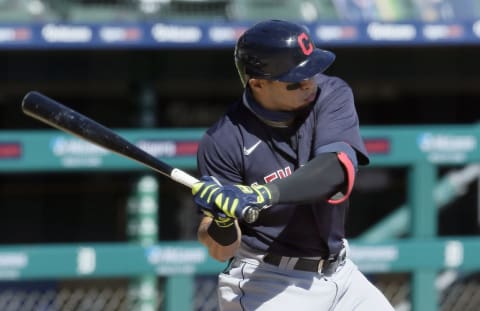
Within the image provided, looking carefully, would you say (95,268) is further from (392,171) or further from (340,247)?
(392,171)

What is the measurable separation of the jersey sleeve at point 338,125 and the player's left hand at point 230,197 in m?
0.26

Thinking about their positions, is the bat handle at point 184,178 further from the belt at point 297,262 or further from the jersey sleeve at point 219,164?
the belt at point 297,262

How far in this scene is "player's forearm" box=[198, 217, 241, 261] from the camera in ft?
10.3

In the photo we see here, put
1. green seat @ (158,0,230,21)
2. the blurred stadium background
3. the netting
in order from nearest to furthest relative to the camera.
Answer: the blurred stadium background → the netting → green seat @ (158,0,230,21)

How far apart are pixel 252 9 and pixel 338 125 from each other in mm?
3679

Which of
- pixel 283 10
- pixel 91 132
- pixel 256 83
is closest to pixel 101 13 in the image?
pixel 283 10

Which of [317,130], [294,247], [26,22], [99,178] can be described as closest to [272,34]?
[317,130]

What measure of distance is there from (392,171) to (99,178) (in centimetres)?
237

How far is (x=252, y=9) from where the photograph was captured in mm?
6754

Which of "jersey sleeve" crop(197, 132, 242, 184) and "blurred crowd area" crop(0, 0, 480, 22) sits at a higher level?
"jersey sleeve" crop(197, 132, 242, 184)

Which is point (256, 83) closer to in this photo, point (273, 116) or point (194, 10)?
point (273, 116)

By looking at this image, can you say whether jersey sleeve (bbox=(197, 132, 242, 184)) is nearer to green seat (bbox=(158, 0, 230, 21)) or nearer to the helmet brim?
the helmet brim

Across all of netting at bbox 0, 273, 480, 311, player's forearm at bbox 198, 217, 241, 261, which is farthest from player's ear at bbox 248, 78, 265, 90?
netting at bbox 0, 273, 480, 311

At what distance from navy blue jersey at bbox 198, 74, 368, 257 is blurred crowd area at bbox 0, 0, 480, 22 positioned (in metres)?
3.36
